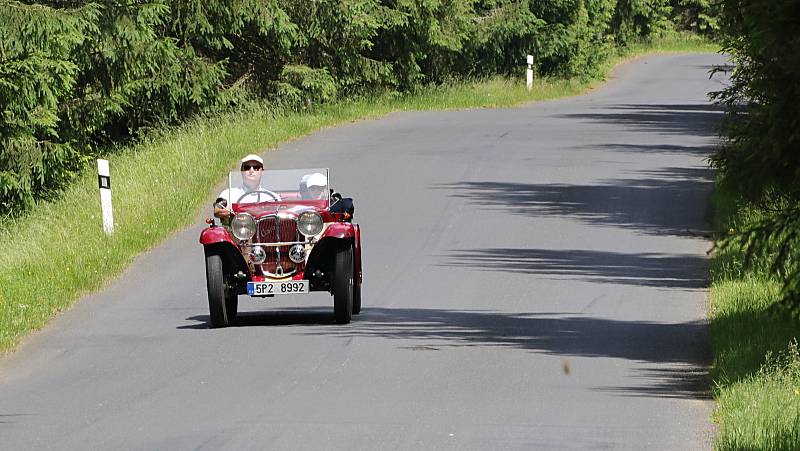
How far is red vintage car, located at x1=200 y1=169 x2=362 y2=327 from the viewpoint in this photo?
14641mm

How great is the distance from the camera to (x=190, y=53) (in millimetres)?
36125

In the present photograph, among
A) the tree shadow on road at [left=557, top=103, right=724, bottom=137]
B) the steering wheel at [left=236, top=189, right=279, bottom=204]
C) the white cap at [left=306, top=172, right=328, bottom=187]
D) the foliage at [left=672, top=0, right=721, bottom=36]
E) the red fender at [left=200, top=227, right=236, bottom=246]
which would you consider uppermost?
the white cap at [left=306, top=172, right=328, bottom=187]

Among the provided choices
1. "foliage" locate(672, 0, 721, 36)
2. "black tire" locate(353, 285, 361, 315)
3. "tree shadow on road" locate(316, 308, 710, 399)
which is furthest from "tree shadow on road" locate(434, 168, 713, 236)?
"foliage" locate(672, 0, 721, 36)

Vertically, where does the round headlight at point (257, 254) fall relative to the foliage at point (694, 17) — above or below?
above

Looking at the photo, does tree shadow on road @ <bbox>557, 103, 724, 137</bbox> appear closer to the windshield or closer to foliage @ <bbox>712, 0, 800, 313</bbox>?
the windshield

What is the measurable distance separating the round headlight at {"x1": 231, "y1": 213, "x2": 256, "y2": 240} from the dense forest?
12115 mm

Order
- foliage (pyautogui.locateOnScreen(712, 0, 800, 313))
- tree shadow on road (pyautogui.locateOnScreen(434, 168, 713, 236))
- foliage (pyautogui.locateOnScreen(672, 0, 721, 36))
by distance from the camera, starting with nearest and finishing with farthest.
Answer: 1. foliage (pyautogui.locateOnScreen(712, 0, 800, 313))
2. tree shadow on road (pyautogui.locateOnScreen(434, 168, 713, 236))
3. foliage (pyautogui.locateOnScreen(672, 0, 721, 36))

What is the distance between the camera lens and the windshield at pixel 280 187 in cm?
1550

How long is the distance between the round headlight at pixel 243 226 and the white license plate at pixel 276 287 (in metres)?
0.47

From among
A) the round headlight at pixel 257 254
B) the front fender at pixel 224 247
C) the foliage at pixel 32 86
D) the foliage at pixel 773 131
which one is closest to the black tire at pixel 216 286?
the front fender at pixel 224 247

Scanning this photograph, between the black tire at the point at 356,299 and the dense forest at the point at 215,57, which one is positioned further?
the dense forest at the point at 215,57

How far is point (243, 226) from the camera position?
48.8 ft

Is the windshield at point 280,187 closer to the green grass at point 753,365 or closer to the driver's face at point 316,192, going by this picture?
the driver's face at point 316,192

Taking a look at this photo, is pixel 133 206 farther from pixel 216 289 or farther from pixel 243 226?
pixel 216 289
